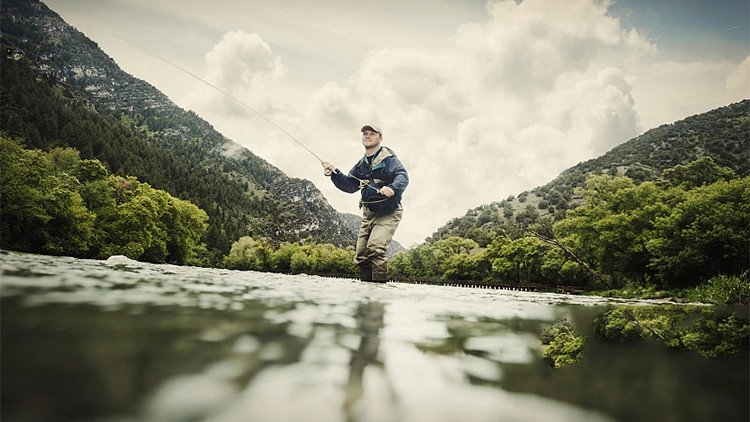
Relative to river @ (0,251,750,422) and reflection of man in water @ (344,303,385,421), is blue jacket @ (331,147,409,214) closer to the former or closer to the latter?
reflection of man in water @ (344,303,385,421)

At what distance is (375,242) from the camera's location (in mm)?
8352

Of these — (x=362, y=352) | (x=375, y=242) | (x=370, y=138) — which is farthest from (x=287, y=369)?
(x=370, y=138)

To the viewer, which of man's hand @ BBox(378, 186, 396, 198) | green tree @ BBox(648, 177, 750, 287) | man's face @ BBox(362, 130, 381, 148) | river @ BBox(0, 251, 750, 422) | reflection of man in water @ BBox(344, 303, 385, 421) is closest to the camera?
river @ BBox(0, 251, 750, 422)

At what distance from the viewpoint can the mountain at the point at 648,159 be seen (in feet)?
333

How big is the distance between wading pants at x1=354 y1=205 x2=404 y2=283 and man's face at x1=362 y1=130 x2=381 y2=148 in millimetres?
1472

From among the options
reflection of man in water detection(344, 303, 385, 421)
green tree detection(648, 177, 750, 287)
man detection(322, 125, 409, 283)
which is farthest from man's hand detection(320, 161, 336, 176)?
green tree detection(648, 177, 750, 287)

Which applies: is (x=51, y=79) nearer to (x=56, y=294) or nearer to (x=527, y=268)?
(x=527, y=268)

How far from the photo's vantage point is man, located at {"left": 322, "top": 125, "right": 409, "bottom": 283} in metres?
8.35

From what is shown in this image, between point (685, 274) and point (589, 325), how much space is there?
28.6 m

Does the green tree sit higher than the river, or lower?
higher

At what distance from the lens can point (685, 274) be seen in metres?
25.3

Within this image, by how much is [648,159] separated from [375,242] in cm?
14164

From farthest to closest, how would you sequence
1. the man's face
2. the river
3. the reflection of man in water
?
the man's face < the reflection of man in water < the river

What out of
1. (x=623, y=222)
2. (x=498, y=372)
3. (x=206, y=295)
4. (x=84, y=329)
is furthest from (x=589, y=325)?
(x=623, y=222)
